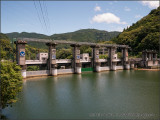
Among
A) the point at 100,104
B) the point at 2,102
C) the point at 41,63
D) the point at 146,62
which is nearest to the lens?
the point at 2,102

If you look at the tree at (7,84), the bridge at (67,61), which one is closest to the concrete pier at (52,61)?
the bridge at (67,61)

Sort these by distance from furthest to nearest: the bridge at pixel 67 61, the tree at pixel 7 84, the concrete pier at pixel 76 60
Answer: the concrete pier at pixel 76 60, the bridge at pixel 67 61, the tree at pixel 7 84

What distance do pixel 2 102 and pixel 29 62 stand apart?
34.9 m

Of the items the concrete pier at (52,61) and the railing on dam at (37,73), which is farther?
the concrete pier at (52,61)

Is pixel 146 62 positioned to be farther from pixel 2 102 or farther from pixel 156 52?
pixel 2 102

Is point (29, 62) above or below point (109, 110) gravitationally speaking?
above

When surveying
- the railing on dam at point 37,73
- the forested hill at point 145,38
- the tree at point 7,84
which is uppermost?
the forested hill at point 145,38

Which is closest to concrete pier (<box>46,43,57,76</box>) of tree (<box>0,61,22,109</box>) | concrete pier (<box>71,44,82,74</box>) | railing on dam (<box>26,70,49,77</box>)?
railing on dam (<box>26,70,49,77</box>)

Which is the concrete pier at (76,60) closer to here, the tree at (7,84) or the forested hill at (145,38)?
the tree at (7,84)

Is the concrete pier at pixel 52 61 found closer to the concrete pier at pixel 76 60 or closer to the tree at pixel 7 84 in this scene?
the concrete pier at pixel 76 60

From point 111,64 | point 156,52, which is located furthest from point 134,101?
point 156,52

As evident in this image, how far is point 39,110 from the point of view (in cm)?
2058

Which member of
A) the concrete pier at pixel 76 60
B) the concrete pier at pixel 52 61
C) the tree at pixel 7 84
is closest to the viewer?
the tree at pixel 7 84

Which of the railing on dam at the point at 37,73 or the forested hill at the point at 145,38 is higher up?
the forested hill at the point at 145,38
